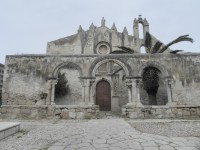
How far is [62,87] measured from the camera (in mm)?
14156

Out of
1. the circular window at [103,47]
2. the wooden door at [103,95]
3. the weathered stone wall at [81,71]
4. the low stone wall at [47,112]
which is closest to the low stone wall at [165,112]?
the weathered stone wall at [81,71]

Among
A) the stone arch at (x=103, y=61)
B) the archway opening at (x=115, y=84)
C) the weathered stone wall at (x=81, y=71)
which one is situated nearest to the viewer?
the weathered stone wall at (x=81, y=71)

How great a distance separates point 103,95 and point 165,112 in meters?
7.94

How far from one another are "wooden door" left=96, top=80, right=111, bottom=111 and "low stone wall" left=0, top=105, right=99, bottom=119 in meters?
7.07

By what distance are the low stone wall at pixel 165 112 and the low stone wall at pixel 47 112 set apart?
7.36 ft

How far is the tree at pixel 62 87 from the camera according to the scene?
13874 millimetres

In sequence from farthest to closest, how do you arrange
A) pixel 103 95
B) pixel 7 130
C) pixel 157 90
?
1. pixel 103 95
2. pixel 157 90
3. pixel 7 130

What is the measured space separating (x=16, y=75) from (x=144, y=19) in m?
17.5

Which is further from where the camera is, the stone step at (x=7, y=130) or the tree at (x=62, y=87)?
the tree at (x=62, y=87)

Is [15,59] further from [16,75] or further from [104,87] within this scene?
[104,87]

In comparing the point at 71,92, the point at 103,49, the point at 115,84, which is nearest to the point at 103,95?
the point at 115,84

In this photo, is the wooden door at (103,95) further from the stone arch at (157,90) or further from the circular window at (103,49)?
the circular window at (103,49)

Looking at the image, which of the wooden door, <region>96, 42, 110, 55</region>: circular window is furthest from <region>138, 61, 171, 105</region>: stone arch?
<region>96, 42, 110, 55</region>: circular window

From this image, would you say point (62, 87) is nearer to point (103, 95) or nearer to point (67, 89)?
point (67, 89)
